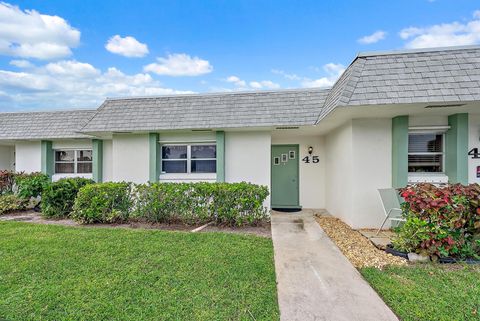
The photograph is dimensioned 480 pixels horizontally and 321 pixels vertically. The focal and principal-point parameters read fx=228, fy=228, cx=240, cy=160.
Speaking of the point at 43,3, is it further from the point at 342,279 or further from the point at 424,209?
the point at 424,209

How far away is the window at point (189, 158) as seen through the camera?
876 cm

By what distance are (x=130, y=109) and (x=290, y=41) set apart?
8.38m

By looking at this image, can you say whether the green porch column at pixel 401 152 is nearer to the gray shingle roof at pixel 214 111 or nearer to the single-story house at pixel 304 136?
the single-story house at pixel 304 136

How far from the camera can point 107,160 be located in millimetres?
10250

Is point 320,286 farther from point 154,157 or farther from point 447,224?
point 154,157

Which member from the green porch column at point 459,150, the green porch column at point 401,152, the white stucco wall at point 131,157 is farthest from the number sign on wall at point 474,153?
the white stucco wall at point 131,157

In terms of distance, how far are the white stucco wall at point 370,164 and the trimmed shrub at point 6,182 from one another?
12843 millimetres

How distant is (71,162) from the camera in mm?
10648

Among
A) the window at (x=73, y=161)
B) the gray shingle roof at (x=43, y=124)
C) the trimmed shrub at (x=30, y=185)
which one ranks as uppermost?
the gray shingle roof at (x=43, y=124)

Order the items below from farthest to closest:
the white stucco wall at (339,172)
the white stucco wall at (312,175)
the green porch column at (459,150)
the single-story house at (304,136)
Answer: the white stucco wall at (312,175) → the white stucco wall at (339,172) → the green porch column at (459,150) → the single-story house at (304,136)

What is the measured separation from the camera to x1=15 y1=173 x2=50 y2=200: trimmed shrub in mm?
8578

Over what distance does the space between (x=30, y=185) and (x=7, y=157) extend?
214 inches

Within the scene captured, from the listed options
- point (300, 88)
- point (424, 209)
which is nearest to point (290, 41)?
point (300, 88)

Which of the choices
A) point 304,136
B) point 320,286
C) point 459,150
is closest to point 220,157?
point 304,136
